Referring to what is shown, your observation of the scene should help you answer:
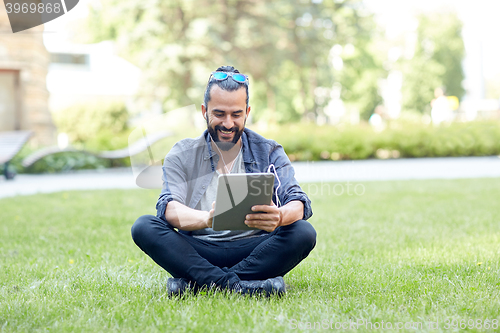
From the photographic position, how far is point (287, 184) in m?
2.97

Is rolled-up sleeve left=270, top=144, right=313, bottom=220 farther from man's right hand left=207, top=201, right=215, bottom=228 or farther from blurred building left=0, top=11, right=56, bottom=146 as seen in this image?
blurred building left=0, top=11, right=56, bottom=146

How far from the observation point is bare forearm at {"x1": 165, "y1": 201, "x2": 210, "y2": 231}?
2707 mm

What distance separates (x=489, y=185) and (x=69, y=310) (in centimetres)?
863

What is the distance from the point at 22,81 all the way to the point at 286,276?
13365 mm

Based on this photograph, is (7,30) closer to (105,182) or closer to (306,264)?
(105,182)

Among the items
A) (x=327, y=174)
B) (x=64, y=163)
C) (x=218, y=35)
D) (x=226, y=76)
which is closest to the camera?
(x=226, y=76)

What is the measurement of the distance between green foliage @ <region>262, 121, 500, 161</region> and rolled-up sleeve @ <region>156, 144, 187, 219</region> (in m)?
13.1

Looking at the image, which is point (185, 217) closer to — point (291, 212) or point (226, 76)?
point (291, 212)

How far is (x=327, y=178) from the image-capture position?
11633mm

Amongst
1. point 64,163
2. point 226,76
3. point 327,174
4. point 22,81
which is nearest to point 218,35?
point 22,81

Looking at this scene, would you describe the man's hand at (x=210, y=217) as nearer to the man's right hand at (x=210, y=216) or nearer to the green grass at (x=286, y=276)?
the man's right hand at (x=210, y=216)

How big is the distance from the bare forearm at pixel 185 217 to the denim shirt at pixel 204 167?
0.17ft

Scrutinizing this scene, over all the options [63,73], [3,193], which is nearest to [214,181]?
[3,193]

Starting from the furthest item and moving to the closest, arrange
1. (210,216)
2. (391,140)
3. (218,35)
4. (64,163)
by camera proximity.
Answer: (218,35)
(391,140)
(64,163)
(210,216)
